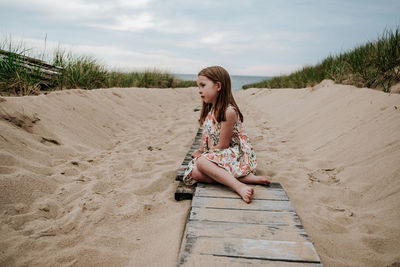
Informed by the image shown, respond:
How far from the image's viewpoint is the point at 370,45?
5.37m

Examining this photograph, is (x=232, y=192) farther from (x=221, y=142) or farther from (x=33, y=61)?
(x=33, y=61)

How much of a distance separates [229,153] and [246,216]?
704 millimetres

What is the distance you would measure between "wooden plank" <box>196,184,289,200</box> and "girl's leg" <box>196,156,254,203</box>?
6 centimetres

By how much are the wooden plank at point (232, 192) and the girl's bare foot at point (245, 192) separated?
67 mm

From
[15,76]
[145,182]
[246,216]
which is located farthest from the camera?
[15,76]

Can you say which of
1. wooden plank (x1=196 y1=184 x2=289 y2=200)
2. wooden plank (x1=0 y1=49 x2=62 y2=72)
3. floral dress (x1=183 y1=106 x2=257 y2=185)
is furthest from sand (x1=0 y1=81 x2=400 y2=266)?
wooden plank (x1=0 y1=49 x2=62 y2=72)

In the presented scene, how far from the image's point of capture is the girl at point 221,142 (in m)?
2.13

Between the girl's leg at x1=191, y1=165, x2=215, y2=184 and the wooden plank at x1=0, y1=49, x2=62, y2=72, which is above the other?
the wooden plank at x1=0, y1=49, x2=62, y2=72

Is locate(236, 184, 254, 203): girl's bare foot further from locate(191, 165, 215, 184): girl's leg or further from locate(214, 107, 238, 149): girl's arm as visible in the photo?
locate(214, 107, 238, 149): girl's arm

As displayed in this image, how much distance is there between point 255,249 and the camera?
1314 millimetres

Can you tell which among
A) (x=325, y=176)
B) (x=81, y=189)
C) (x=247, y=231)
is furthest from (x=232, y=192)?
(x=81, y=189)

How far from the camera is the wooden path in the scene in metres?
1.25

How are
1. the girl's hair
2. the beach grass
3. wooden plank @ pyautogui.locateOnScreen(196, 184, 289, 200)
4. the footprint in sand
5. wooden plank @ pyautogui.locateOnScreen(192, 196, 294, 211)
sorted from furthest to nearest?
the beach grass
the footprint in sand
the girl's hair
wooden plank @ pyautogui.locateOnScreen(196, 184, 289, 200)
wooden plank @ pyautogui.locateOnScreen(192, 196, 294, 211)

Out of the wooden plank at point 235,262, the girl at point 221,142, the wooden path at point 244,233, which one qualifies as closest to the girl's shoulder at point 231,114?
the girl at point 221,142
